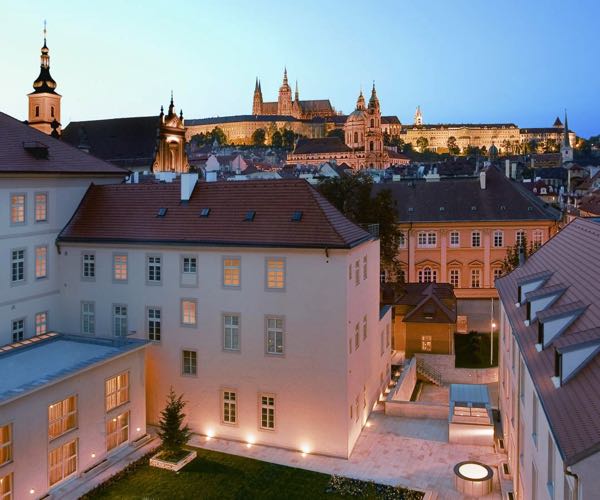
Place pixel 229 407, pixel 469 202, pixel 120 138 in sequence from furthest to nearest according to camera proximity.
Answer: pixel 120 138
pixel 469 202
pixel 229 407

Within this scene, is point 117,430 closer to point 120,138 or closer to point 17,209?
point 17,209

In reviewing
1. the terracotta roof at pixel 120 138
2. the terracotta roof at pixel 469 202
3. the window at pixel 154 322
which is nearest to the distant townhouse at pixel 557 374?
the window at pixel 154 322

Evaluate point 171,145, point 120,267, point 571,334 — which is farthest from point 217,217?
point 171,145

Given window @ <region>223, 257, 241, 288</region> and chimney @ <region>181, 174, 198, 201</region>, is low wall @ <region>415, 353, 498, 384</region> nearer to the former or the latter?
window @ <region>223, 257, 241, 288</region>

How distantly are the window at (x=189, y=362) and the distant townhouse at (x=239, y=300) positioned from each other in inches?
1.9

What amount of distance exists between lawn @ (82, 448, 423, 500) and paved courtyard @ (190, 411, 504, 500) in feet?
2.83

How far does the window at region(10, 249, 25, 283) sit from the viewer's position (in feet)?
90.0

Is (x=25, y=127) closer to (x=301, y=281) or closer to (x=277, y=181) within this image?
(x=277, y=181)

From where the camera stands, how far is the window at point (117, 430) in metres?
24.2

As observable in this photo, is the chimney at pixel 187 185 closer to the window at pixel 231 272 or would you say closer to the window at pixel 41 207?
the window at pixel 231 272

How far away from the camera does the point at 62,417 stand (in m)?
22.0

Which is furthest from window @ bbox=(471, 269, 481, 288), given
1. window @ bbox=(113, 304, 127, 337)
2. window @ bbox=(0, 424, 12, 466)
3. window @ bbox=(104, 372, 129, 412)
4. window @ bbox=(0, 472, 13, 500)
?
window @ bbox=(0, 472, 13, 500)

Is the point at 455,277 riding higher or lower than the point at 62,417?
higher

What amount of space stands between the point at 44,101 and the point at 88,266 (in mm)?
65279
